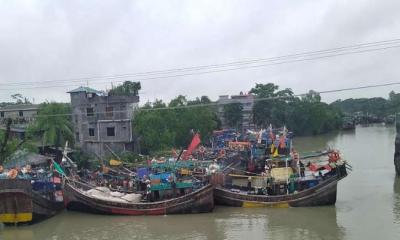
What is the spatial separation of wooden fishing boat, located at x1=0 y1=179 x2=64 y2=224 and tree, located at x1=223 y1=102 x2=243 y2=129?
159 feet

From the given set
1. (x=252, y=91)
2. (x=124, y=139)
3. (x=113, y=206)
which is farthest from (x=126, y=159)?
(x=252, y=91)

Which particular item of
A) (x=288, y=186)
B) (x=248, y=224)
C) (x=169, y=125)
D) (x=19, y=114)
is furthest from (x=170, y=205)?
(x=19, y=114)

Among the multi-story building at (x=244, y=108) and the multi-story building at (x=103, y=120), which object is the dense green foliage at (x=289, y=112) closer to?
the multi-story building at (x=244, y=108)

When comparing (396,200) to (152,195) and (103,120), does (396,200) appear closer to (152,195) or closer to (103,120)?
(152,195)

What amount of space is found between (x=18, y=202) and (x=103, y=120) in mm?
18365

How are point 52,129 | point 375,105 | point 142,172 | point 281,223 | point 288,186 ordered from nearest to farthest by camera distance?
point 281,223 < point 288,186 < point 142,172 < point 52,129 < point 375,105

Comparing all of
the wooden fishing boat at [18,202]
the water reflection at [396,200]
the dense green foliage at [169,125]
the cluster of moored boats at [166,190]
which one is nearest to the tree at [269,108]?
the dense green foliage at [169,125]

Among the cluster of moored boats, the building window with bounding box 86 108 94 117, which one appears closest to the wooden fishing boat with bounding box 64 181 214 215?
the cluster of moored boats

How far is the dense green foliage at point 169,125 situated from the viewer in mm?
40669

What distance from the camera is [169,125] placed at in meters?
45.3

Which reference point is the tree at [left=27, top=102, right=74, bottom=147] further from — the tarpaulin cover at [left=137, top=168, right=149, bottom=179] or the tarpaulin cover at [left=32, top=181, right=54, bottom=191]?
the tarpaulin cover at [left=137, top=168, right=149, bottom=179]

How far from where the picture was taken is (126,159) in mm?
34812

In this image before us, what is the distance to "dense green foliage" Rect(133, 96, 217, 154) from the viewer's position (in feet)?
133

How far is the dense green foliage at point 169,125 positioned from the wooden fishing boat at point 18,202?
52.8 feet
